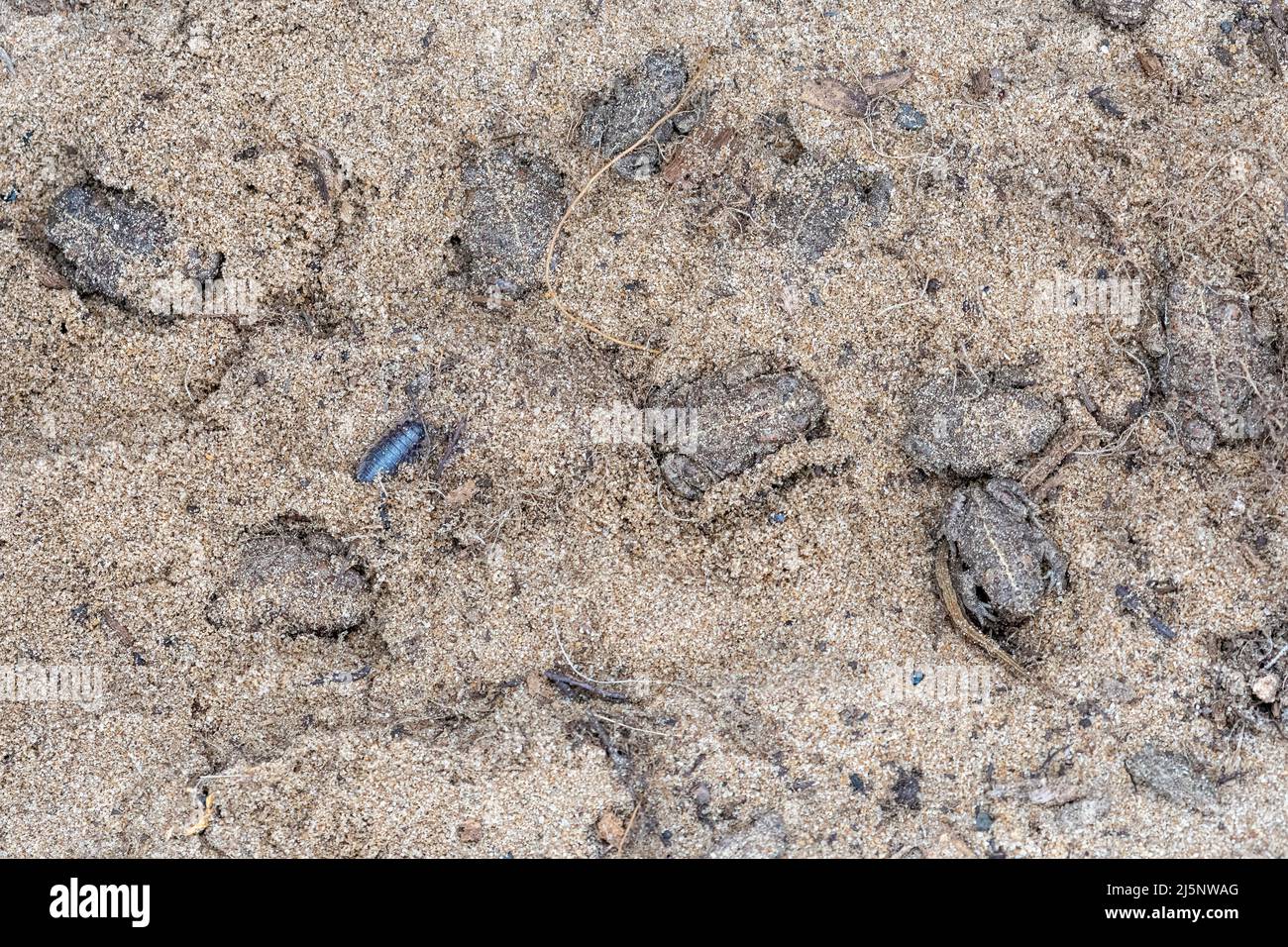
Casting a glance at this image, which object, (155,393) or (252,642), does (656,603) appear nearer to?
(252,642)

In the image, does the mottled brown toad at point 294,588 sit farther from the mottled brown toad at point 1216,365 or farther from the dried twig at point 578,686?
the mottled brown toad at point 1216,365

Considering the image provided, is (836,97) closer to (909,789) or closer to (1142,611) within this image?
(1142,611)

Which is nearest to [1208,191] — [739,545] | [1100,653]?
[1100,653]
